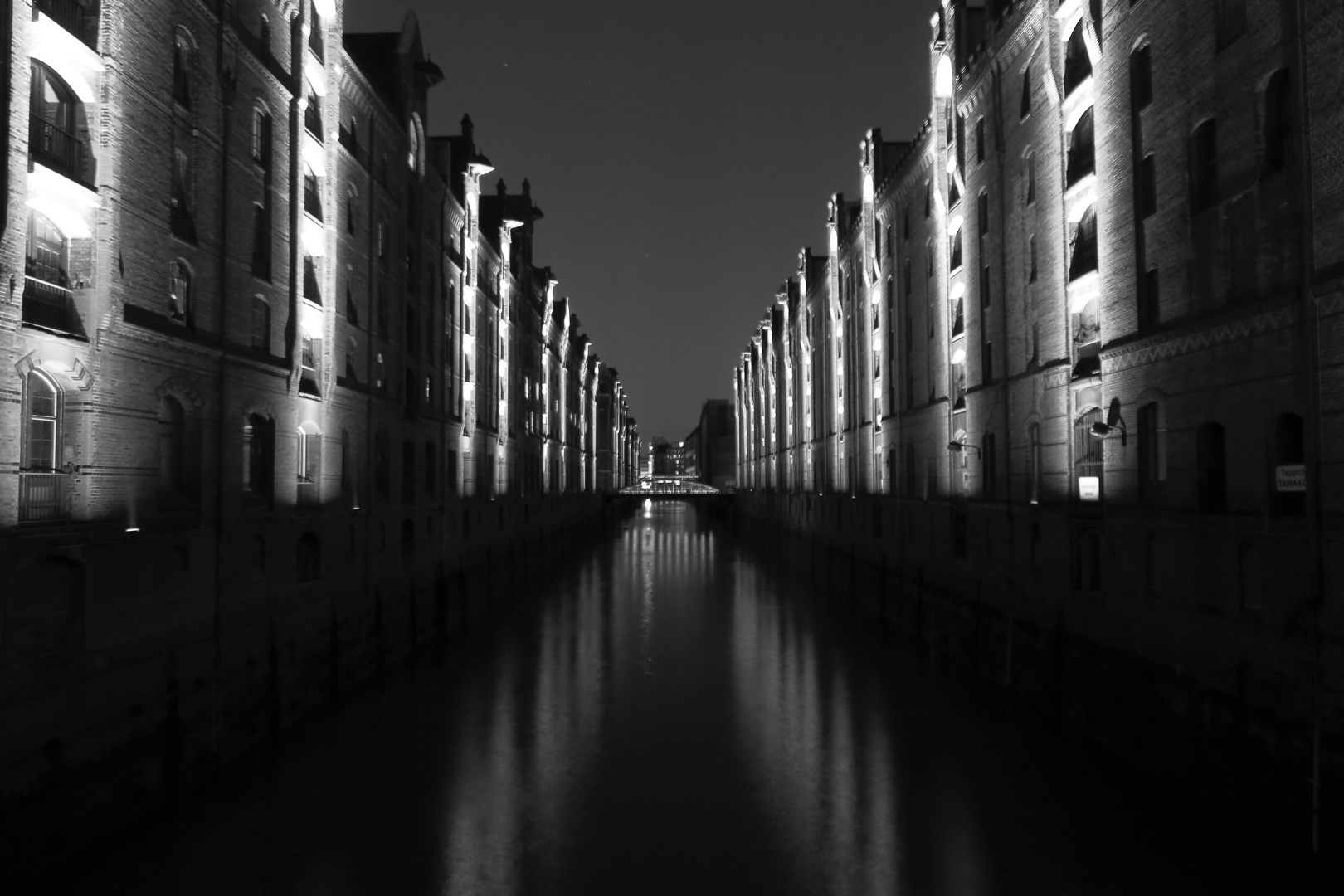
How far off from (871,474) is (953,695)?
16.0 meters

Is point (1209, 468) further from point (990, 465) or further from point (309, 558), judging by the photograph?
point (309, 558)

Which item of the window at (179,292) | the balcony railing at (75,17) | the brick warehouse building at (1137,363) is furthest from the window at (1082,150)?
the balcony railing at (75,17)

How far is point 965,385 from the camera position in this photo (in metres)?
23.7

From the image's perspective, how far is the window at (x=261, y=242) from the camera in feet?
54.9

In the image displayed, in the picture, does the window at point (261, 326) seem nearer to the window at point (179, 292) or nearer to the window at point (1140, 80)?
the window at point (179, 292)

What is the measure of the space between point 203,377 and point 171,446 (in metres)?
1.30

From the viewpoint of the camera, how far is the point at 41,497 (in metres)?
10.6

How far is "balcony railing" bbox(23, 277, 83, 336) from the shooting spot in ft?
35.1

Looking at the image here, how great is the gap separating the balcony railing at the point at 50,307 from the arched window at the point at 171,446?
2.02 meters

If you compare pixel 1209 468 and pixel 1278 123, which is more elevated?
pixel 1278 123

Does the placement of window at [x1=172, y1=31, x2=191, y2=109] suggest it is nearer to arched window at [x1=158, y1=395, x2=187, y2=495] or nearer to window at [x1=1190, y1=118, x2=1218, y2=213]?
arched window at [x1=158, y1=395, x2=187, y2=495]

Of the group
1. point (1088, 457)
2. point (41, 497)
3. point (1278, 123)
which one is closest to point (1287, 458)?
point (1278, 123)

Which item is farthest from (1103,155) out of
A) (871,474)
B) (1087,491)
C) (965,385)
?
(871,474)

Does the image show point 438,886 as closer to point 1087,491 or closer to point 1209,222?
point 1087,491
